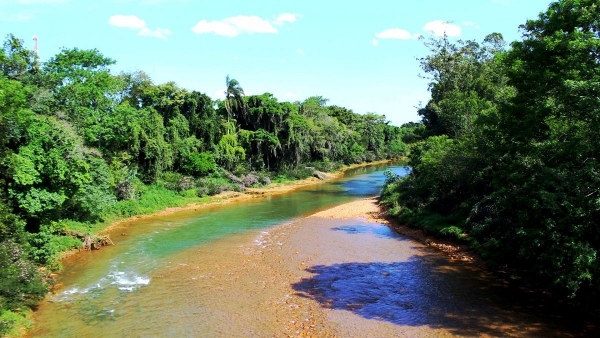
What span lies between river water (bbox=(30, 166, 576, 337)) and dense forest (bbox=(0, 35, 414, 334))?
242cm

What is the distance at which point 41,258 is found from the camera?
67.3ft

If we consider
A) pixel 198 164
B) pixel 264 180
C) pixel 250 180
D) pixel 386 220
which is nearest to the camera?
pixel 386 220

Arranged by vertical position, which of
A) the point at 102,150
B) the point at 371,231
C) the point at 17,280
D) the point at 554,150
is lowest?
the point at 371,231

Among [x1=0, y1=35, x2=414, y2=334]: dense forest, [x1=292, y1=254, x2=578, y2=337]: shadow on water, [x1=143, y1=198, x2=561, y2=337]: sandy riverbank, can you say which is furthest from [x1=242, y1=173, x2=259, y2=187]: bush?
[x1=292, y1=254, x2=578, y2=337]: shadow on water

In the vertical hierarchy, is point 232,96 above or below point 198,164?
above

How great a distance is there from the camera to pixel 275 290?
19312 millimetres

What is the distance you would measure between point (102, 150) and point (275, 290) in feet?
75.0

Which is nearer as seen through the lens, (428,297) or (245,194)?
(428,297)

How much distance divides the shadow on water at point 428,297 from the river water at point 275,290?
45 mm

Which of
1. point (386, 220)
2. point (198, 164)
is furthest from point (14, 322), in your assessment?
point (198, 164)

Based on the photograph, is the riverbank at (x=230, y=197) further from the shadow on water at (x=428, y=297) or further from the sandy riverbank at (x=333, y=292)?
the shadow on water at (x=428, y=297)

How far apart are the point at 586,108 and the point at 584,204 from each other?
283 cm

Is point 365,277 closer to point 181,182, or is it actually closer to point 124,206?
point 124,206

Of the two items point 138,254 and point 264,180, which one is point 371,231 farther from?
point 264,180
